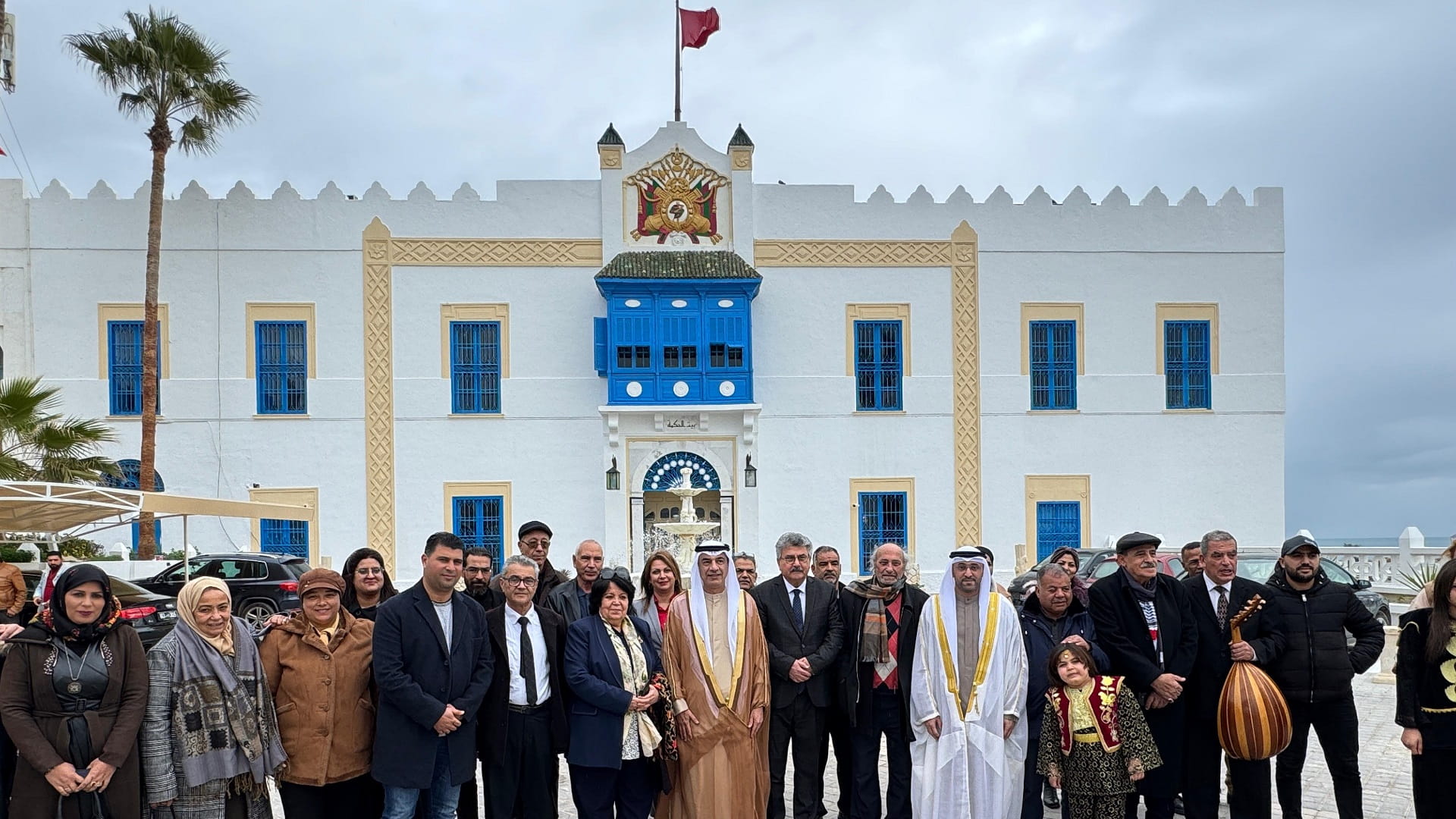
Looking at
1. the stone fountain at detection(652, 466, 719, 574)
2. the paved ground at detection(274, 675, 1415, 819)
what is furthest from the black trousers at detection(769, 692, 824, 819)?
the stone fountain at detection(652, 466, 719, 574)

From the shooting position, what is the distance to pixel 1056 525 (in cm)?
1973

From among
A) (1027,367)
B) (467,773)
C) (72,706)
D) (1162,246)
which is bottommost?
(467,773)

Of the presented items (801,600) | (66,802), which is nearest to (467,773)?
(66,802)

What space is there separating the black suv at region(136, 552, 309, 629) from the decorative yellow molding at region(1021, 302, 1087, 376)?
12380mm

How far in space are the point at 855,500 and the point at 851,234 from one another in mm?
4577

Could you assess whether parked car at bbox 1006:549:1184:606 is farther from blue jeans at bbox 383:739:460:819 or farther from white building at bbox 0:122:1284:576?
blue jeans at bbox 383:739:460:819

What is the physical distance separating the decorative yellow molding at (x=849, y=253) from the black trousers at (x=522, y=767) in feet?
47.2

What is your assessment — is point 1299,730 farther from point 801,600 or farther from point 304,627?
point 304,627

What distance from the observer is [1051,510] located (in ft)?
64.8

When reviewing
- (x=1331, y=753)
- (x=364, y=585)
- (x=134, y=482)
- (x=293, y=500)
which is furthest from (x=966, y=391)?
(x=364, y=585)

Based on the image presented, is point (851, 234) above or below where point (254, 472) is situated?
above

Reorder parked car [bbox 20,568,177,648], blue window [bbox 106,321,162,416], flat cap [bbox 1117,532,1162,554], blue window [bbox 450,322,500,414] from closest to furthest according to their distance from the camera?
flat cap [bbox 1117,532,1162,554], parked car [bbox 20,568,177,648], blue window [bbox 106,321,162,416], blue window [bbox 450,322,500,414]

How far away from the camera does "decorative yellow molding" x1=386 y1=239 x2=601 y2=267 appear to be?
19.1 m

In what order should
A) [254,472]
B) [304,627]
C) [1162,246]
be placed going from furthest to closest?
[1162,246]
[254,472]
[304,627]
